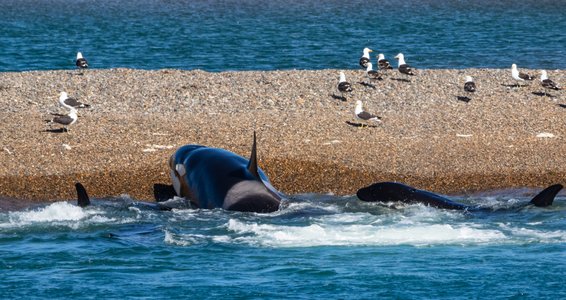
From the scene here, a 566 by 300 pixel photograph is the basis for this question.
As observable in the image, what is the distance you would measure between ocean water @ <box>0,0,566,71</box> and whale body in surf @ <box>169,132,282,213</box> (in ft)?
96.7

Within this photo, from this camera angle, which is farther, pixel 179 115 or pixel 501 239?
pixel 179 115

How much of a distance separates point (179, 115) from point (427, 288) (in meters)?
14.0

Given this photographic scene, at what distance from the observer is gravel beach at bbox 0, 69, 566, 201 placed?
22.5m

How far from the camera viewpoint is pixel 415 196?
19172 millimetres

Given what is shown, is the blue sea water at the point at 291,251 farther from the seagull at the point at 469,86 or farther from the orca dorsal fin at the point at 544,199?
the seagull at the point at 469,86

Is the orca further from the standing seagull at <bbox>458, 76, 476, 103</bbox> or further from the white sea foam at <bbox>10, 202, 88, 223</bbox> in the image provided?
the standing seagull at <bbox>458, 76, 476, 103</bbox>

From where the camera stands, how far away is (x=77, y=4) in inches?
4897

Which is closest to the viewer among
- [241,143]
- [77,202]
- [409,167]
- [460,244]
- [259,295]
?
[259,295]

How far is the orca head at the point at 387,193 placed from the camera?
19.3m

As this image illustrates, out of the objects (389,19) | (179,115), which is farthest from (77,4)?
(179,115)

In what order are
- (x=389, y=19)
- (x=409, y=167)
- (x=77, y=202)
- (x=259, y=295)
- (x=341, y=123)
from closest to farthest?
1. (x=259, y=295)
2. (x=77, y=202)
3. (x=409, y=167)
4. (x=341, y=123)
5. (x=389, y=19)

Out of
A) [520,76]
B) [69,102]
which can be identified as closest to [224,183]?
[69,102]

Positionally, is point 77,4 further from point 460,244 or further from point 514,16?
point 460,244

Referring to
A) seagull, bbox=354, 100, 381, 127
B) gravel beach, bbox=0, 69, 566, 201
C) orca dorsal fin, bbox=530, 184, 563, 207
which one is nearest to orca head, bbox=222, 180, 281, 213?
gravel beach, bbox=0, 69, 566, 201
